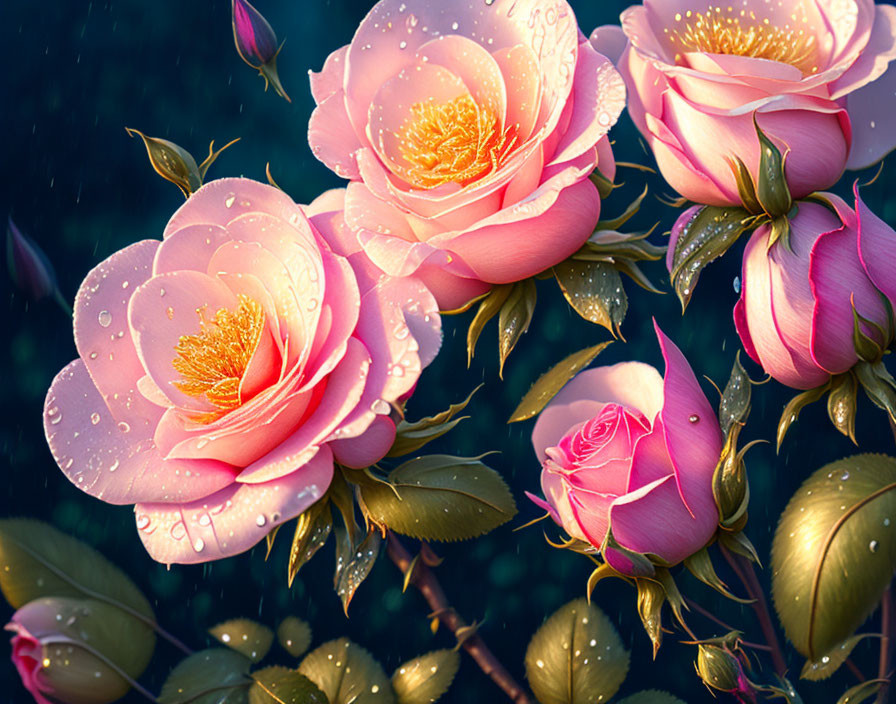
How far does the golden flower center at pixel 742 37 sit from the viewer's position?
1.33 ft

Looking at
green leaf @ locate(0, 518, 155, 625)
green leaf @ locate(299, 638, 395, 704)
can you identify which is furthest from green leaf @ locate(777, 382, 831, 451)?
green leaf @ locate(0, 518, 155, 625)

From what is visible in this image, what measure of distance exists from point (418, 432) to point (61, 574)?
8.8 inches

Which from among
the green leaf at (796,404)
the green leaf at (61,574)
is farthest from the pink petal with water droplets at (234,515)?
the green leaf at (796,404)

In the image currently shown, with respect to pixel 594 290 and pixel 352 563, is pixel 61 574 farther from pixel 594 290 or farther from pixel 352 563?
pixel 594 290

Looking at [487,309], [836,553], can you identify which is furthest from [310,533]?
[836,553]

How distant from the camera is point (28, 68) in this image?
521 mm

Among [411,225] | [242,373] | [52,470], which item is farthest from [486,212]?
[52,470]

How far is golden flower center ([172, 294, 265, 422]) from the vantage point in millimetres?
420

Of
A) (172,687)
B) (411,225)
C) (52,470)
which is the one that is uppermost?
(411,225)

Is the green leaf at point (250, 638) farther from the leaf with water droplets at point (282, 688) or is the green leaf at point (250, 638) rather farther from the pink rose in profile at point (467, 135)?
the pink rose in profile at point (467, 135)

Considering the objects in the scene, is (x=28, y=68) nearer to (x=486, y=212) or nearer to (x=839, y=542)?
(x=486, y=212)

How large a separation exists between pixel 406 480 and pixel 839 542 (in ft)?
0.66

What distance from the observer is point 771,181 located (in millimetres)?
384

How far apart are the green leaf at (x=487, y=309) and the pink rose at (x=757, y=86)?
0.09m
